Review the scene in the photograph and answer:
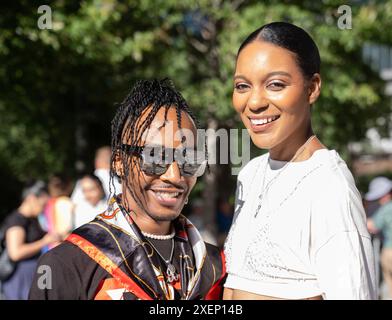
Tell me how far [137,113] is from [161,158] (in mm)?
231

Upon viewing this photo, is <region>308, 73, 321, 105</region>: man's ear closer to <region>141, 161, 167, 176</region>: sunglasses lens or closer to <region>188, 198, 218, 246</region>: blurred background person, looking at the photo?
<region>141, 161, 167, 176</region>: sunglasses lens

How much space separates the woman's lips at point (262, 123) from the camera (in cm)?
230

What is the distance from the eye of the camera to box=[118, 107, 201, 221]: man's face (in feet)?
7.57

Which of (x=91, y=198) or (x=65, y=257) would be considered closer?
(x=65, y=257)

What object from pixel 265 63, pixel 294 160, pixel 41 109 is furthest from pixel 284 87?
pixel 41 109

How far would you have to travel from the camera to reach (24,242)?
5.70m

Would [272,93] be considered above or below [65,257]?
above

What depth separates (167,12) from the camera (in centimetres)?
918

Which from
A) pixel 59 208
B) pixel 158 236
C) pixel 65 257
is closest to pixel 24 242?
pixel 59 208

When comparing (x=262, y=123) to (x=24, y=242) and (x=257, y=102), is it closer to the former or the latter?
(x=257, y=102)

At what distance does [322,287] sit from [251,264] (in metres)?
0.32

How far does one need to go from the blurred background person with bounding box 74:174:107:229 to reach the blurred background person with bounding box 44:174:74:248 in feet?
0.61

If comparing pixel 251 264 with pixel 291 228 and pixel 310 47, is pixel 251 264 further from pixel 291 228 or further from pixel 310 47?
pixel 310 47

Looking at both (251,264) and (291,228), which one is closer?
(291,228)
